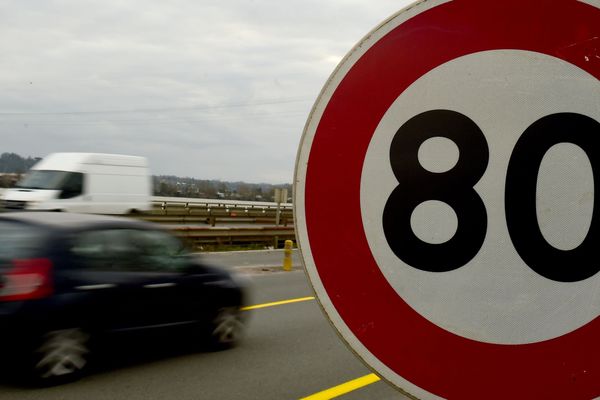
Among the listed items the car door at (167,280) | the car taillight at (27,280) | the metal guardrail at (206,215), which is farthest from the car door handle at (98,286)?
the metal guardrail at (206,215)

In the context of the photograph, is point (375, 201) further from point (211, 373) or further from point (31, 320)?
point (211, 373)

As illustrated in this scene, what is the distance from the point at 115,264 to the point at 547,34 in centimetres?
608

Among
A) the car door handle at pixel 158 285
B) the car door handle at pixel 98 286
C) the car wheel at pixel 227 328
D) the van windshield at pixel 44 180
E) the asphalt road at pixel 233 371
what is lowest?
the asphalt road at pixel 233 371

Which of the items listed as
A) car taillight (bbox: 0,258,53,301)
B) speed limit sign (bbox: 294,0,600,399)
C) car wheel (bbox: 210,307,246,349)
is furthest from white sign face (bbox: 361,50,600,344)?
car wheel (bbox: 210,307,246,349)

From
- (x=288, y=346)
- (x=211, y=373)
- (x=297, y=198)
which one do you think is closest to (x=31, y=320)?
(x=211, y=373)

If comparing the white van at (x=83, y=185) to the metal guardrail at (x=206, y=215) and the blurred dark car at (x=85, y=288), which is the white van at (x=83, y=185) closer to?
the metal guardrail at (x=206, y=215)

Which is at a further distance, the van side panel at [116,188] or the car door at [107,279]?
the van side panel at [116,188]

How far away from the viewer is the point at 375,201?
1.25 meters

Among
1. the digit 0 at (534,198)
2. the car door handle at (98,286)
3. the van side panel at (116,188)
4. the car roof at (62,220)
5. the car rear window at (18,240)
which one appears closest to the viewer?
the digit 0 at (534,198)

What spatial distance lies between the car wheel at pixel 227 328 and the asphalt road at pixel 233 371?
0.13 metres

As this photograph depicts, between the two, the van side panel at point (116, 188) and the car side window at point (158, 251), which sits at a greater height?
the van side panel at point (116, 188)

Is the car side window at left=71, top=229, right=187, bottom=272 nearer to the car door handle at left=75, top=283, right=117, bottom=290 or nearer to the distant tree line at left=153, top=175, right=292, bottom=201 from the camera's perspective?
the car door handle at left=75, top=283, right=117, bottom=290

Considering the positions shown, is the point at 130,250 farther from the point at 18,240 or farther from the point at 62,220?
the point at 18,240

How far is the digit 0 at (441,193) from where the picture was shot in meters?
1.18
